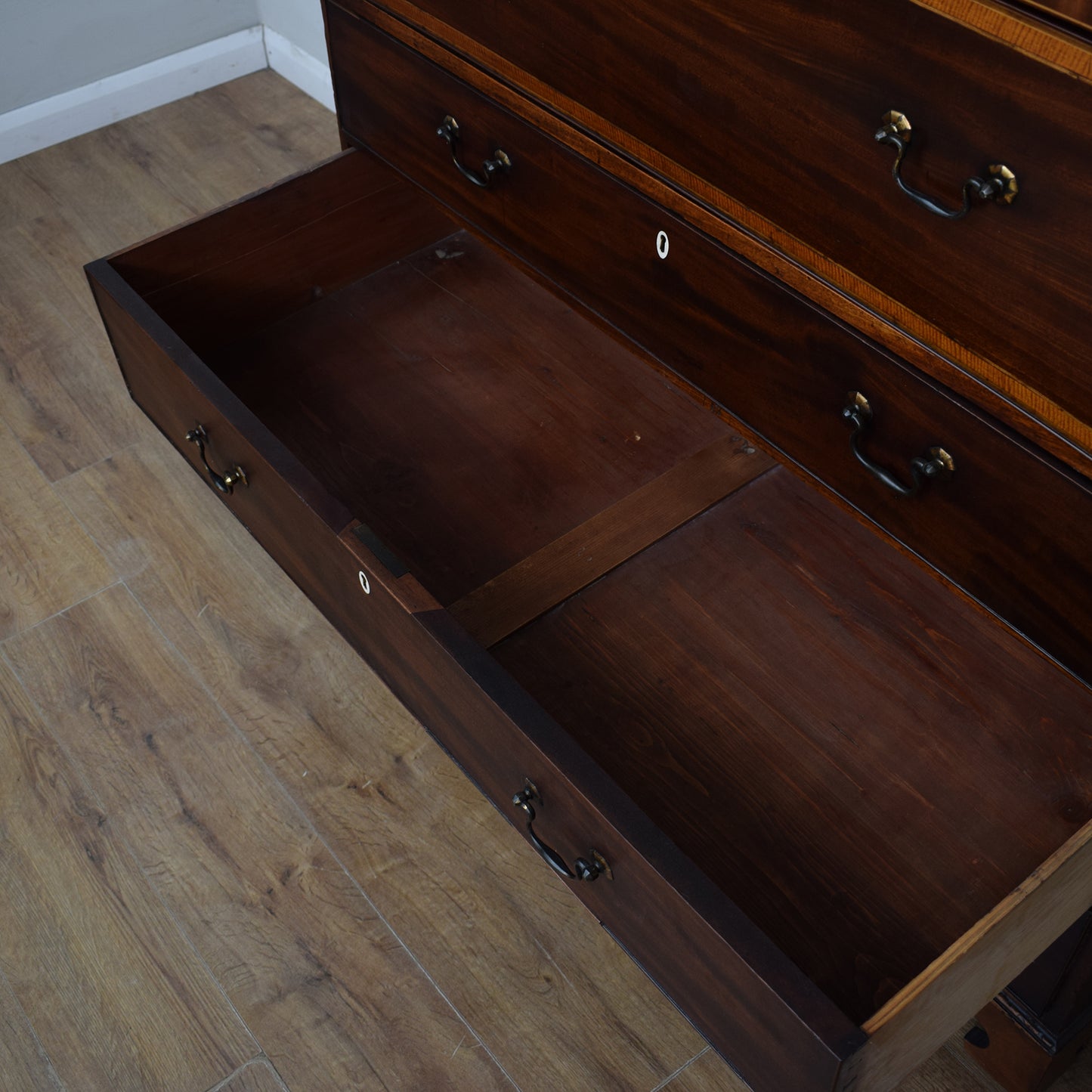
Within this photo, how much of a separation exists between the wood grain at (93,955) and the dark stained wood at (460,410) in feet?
1.30

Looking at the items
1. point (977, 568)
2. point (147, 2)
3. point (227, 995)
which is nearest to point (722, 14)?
point (977, 568)

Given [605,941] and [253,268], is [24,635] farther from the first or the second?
[605,941]

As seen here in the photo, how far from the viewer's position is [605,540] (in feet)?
3.82

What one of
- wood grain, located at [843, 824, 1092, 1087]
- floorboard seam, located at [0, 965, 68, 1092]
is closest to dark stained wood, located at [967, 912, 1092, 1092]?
wood grain, located at [843, 824, 1092, 1087]

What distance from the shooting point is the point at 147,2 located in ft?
6.79

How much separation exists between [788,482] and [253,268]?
0.65 metres

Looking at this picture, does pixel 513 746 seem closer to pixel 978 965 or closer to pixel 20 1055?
pixel 978 965

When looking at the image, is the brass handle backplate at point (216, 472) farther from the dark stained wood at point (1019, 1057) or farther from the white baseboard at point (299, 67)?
the white baseboard at point (299, 67)

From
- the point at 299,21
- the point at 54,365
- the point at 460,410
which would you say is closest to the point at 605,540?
the point at 460,410

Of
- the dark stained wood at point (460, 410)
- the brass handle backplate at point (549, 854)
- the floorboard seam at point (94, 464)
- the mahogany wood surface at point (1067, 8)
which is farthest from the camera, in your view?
the floorboard seam at point (94, 464)

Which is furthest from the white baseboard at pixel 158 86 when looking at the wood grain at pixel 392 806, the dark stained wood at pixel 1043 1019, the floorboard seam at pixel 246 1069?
the dark stained wood at pixel 1043 1019

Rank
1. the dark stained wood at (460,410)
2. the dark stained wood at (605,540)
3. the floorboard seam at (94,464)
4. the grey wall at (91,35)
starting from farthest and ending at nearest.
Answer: the grey wall at (91,35), the floorboard seam at (94,464), the dark stained wood at (460,410), the dark stained wood at (605,540)

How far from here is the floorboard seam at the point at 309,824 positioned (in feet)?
3.48

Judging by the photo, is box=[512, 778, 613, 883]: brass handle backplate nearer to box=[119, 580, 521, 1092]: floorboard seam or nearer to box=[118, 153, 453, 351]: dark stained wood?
box=[119, 580, 521, 1092]: floorboard seam
